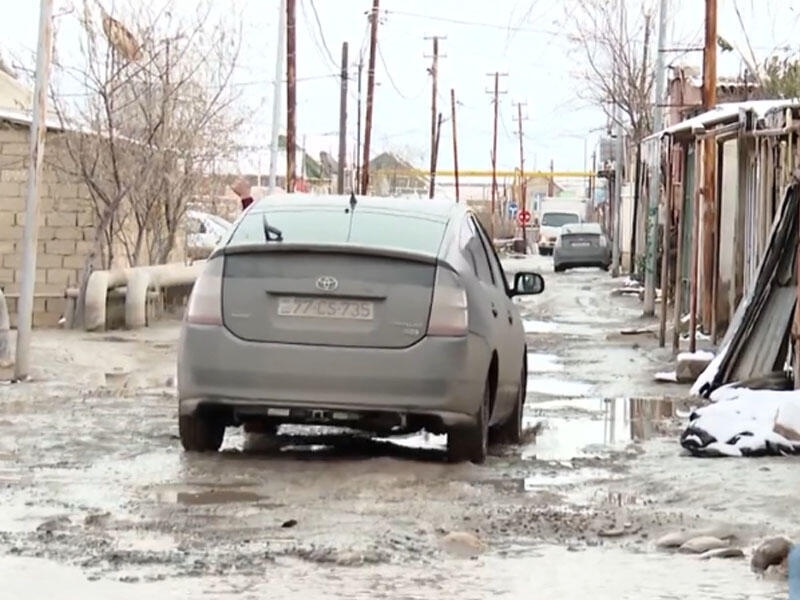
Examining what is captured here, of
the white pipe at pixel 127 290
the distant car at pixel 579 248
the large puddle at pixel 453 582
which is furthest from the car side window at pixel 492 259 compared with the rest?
the distant car at pixel 579 248

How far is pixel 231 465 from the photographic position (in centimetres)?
930

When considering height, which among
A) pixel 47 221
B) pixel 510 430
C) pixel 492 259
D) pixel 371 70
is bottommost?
pixel 510 430

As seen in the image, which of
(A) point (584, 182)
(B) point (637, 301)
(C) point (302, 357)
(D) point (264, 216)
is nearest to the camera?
(C) point (302, 357)

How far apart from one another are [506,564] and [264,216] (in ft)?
11.7

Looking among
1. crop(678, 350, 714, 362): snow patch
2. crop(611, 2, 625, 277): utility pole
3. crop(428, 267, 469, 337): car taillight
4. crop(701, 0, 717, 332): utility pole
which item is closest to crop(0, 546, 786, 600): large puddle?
crop(428, 267, 469, 337): car taillight

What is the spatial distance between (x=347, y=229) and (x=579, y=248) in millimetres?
40755

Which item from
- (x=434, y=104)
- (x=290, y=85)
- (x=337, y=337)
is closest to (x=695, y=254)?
(x=337, y=337)

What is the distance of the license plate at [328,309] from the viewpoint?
9.12 meters

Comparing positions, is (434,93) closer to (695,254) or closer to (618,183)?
(618,183)

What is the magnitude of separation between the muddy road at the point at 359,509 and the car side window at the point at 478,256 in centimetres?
107

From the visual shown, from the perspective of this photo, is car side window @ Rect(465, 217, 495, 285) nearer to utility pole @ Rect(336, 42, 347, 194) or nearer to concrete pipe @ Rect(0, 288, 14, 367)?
concrete pipe @ Rect(0, 288, 14, 367)

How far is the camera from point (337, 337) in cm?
910

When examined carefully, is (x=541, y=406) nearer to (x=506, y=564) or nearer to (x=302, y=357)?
(x=302, y=357)

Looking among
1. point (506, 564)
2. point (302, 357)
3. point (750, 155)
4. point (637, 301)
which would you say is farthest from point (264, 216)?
point (637, 301)
